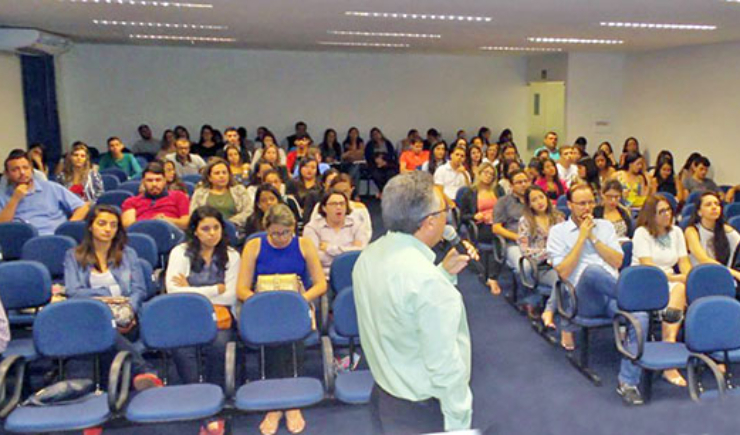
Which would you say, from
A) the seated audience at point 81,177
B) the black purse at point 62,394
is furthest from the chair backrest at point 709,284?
the seated audience at point 81,177

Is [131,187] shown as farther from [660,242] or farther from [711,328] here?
[711,328]

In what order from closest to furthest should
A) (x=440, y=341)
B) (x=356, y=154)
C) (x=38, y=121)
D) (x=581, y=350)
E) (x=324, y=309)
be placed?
(x=440, y=341) < (x=324, y=309) < (x=581, y=350) < (x=38, y=121) < (x=356, y=154)

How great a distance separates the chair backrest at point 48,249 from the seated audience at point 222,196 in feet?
4.48

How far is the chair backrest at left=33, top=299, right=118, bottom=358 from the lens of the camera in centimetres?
399

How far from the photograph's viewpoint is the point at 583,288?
16.4 ft

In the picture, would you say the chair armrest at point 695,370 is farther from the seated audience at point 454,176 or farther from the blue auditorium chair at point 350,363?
the seated audience at point 454,176

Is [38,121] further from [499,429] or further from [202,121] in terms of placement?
[499,429]

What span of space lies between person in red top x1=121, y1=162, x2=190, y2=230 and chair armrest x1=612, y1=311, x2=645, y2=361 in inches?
154

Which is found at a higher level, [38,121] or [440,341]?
[38,121]

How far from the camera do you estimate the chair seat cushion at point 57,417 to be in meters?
3.53

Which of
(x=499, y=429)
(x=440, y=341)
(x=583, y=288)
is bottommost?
(x=583, y=288)

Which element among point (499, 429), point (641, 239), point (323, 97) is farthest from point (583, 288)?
point (323, 97)

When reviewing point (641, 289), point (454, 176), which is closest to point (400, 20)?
point (454, 176)

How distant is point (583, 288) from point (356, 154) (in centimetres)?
935
